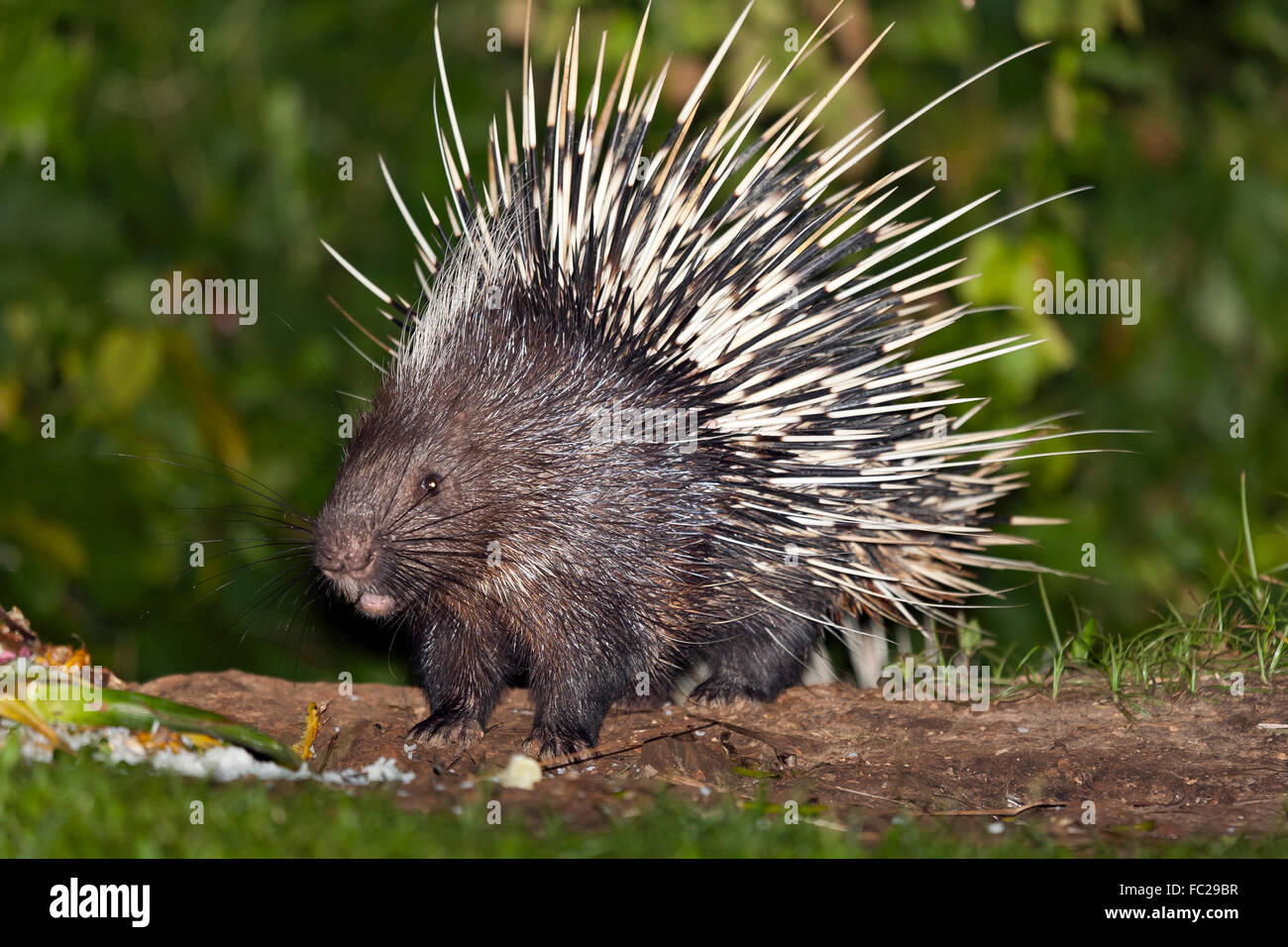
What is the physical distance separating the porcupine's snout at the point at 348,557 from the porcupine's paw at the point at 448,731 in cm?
48

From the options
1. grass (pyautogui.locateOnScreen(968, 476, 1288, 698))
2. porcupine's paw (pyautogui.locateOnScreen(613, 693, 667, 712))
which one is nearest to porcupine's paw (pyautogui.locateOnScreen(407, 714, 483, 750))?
porcupine's paw (pyautogui.locateOnScreen(613, 693, 667, 712))

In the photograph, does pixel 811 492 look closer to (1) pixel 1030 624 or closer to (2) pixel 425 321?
(2) pixel 425 321

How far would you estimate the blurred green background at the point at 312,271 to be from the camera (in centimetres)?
507

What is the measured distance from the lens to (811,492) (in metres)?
3.78

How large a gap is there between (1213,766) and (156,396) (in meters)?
4.10

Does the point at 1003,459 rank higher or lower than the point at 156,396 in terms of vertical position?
lower

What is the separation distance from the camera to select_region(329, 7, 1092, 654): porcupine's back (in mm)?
3633

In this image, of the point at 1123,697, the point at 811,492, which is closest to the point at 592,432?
the point at 811,492

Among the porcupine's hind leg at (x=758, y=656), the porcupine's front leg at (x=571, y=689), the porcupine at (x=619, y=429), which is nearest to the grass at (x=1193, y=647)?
the porcupine at (x=619, y=429)

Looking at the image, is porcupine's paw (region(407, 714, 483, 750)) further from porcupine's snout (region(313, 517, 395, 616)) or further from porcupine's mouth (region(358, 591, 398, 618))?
porcupine's snout (region(313, 517, 395, 616))

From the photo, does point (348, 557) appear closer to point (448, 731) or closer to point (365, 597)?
point (365, 597)

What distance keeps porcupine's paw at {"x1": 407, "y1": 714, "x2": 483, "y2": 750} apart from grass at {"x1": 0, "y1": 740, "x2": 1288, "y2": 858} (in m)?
0.66

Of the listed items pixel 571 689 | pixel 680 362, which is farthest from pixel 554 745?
pixel 680 362

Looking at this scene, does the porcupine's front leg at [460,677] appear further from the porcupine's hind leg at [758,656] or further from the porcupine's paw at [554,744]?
the porcupine's hind leg at [758,656]
